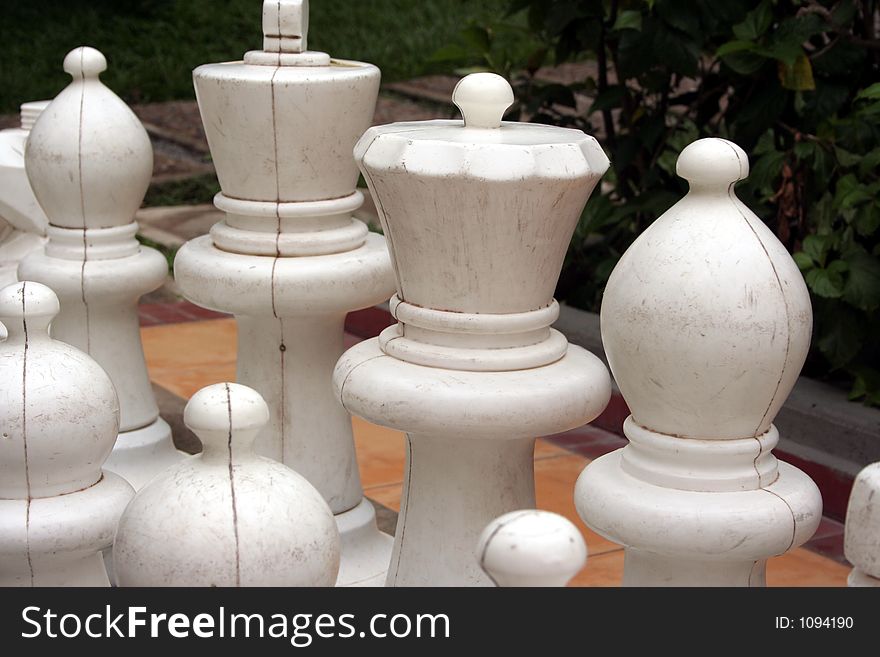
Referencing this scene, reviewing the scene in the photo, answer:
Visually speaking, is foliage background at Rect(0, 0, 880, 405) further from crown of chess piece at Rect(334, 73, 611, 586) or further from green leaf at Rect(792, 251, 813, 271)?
crown of chess piece at Rect(334, 73, 611, 586)

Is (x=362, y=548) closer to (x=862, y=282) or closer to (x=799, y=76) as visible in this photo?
(x=862, y=282)

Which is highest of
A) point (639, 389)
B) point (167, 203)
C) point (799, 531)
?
point (639, 389)

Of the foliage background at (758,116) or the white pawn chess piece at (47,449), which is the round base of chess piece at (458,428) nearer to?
the white pawn chess piece at (47,449)

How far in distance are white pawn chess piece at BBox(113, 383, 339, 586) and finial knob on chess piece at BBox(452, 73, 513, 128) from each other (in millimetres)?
524

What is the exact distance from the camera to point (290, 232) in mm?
2174

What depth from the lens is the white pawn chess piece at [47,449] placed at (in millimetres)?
1659

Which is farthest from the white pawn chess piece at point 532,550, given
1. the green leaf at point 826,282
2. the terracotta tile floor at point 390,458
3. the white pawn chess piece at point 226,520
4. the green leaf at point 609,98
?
the green leaf at point 609,98

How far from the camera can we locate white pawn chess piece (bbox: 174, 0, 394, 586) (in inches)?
82.9

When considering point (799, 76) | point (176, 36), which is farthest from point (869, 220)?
point (176, 36)

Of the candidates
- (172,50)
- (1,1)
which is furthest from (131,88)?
(1,1)

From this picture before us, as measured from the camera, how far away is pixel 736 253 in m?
1.47

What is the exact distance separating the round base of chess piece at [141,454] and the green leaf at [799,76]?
5.88ft

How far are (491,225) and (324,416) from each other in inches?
30.0

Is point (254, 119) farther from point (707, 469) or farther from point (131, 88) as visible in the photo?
point (131, 88)
